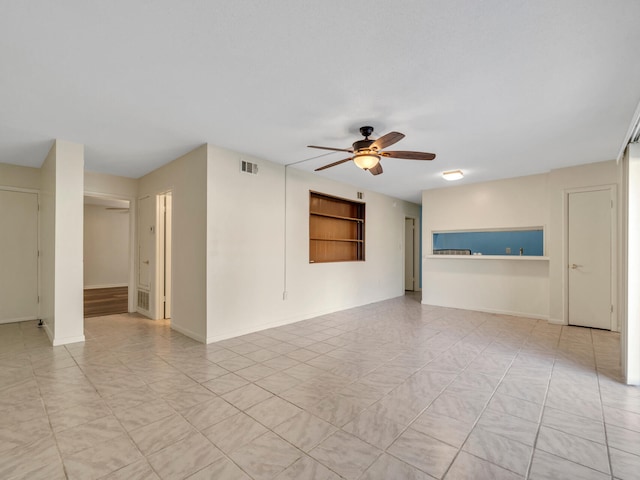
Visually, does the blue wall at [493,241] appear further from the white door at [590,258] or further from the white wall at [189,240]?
the white wall at [189,240]

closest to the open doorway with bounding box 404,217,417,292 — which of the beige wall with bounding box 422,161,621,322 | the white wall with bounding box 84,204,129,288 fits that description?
the beige wall with bounding box 422,161,621,322

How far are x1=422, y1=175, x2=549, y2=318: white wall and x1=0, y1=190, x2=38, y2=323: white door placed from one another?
23.8ft

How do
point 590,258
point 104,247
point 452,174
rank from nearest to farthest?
point 590,258
point 452,174
point 104,247

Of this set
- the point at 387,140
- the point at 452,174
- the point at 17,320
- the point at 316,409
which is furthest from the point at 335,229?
the point at 17,320

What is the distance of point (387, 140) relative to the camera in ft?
9.48

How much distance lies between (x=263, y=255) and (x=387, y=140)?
98.7 inches

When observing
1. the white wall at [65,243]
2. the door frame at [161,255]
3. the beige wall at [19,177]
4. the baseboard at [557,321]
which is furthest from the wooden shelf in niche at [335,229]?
the beige wall at [19,177]

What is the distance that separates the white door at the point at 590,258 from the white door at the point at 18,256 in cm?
882

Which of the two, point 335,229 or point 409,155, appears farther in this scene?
point 335,229

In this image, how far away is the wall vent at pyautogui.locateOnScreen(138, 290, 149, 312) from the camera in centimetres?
544

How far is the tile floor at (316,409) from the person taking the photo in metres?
1.73

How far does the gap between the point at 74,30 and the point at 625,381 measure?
16.7 ft

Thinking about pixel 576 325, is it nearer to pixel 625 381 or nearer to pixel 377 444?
pixel 625 381

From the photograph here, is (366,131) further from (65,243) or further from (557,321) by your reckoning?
(557,321)
